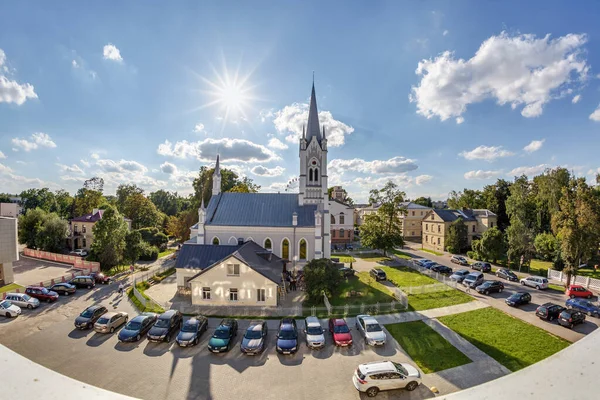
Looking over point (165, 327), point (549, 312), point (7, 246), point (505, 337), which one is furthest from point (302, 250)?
point (7, 246)

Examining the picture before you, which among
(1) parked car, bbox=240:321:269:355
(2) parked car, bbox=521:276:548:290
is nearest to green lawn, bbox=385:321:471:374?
(1) parked car, bbox=240:321:269:355

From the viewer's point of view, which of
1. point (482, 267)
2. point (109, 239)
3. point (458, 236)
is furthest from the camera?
point (458, 236)

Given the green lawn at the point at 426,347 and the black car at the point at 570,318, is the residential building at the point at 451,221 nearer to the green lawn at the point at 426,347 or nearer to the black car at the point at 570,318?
the black car at the point at 570,318

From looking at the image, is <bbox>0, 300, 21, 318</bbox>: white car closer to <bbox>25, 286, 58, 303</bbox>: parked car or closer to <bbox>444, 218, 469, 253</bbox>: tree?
<bbox>25, 286, 58, 303</bbox>: parked car

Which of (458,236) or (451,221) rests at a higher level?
(451,221)

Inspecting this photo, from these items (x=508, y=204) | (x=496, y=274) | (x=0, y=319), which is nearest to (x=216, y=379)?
(x=0, y=319)

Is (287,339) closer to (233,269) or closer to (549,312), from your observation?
(233,269)

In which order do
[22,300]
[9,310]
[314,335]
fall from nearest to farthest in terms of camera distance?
[314,335], [9,310], [22,300]
